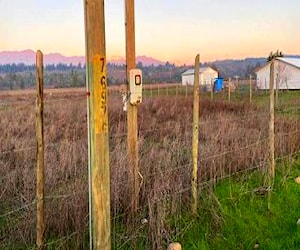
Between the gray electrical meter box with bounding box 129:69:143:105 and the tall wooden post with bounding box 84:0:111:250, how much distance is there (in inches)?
51.7

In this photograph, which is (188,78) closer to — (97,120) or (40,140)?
(40,140)

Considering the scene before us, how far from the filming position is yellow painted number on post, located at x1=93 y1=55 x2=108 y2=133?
2.91 meters

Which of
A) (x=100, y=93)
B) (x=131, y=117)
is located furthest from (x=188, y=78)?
(x=100, y=93)

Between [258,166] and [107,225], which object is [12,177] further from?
[258,166]

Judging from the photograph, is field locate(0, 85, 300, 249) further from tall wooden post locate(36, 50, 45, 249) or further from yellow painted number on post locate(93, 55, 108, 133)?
yellow painted number on post locate(93, 55, 108, 133)

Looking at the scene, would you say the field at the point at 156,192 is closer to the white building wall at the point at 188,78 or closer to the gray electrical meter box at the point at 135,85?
the gray electrical meter box at the point at 135,85

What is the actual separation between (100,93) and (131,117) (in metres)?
1.59

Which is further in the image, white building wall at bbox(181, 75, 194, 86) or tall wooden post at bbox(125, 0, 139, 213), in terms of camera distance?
white building wall at bbox(181, 75, 194, 86)

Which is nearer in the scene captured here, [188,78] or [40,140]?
[40,140]

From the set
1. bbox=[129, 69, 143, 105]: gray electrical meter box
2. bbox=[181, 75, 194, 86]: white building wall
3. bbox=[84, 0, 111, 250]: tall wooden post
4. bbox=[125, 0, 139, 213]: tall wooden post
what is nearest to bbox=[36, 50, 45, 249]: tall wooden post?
bbox=[84, 0, 111, 250]: tall wooden post

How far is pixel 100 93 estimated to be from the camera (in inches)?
116

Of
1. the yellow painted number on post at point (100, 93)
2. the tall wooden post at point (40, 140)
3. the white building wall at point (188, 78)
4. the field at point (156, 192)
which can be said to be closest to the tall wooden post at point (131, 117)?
the field at point (156, 192)

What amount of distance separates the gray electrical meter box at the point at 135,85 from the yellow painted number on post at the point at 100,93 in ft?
4.32

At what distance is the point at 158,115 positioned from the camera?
48.2 feet
